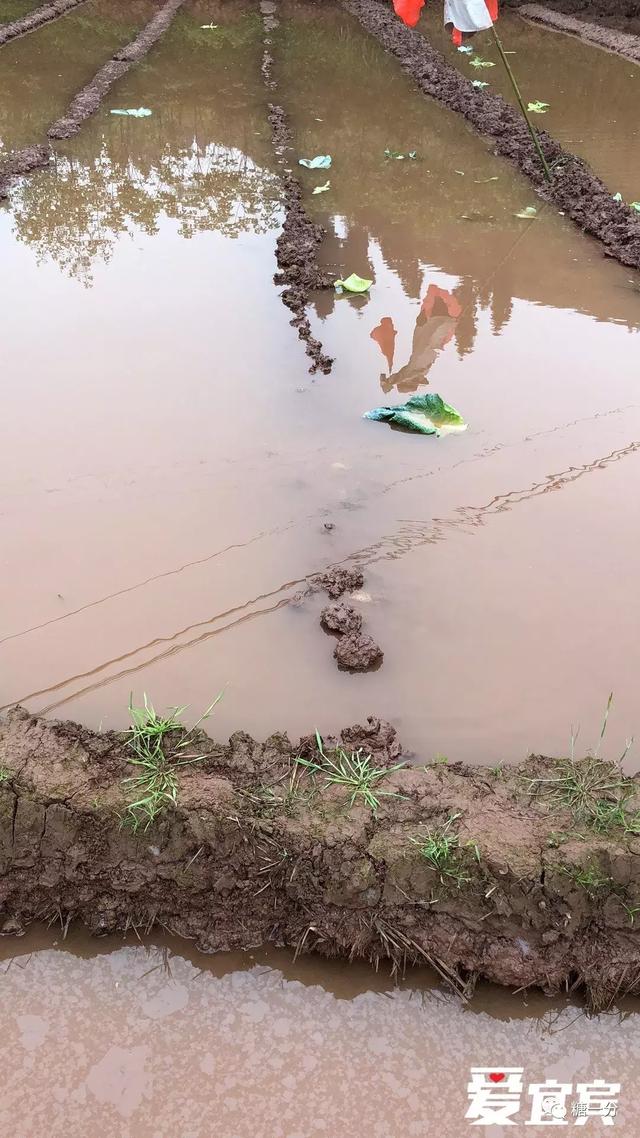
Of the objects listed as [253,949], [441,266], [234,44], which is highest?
[234,44]

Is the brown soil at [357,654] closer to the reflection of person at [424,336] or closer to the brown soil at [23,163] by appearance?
the reflection of person at [424,336]

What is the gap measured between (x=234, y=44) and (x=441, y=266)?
10.0 metres

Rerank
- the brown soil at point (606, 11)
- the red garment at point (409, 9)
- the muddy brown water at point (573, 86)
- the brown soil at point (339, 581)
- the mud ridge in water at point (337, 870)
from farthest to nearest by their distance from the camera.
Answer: the brown soil at point (606, 11) < the muddy brown water at point (573, 86) < the red garment at point (409, 9) < the brown soil at point (339, 581) < the mud ridge in water at point (337, 870)

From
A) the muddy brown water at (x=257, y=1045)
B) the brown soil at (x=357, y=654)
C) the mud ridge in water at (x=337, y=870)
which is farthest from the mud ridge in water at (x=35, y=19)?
the muddy brown water at (x=257, y=1045)

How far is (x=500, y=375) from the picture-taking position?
16.7 feet

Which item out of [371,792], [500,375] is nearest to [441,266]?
[500,375]

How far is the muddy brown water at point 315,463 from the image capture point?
3.16 meters

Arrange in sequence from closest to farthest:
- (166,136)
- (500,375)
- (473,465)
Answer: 1. (473,465)
2. (500,375)
3. (166,136)

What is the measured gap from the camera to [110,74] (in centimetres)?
1147

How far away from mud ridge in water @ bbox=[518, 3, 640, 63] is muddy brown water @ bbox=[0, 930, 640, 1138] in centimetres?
1481

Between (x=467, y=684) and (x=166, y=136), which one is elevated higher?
(x=166, y=136)

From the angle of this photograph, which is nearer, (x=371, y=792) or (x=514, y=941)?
(x=514, y=941)

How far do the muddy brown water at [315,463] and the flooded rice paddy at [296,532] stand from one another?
0.06 ft

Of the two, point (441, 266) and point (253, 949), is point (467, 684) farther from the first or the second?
point (441, 266)
